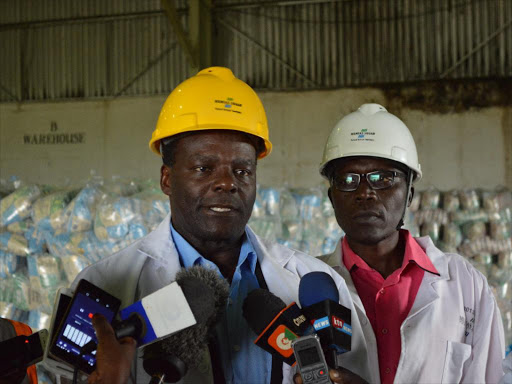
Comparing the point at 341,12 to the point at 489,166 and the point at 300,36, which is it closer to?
the point at 300,36

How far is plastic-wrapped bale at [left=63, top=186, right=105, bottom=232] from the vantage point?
16.0 feet

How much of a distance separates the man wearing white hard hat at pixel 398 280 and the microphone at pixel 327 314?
0.95 meters

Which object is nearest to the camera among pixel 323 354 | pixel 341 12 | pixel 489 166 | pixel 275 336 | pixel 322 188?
pixel 323 354

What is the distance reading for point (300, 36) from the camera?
959 cm

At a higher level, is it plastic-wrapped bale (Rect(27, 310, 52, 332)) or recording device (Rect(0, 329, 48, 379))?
recording device (Rect(0, 329, 48, 379))

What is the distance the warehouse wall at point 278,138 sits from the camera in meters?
8.91

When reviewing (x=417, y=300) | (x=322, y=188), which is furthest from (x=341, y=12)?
(x=417, y=300)

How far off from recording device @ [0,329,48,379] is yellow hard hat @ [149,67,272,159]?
97 cm

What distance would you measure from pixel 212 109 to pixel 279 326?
0.98 meters

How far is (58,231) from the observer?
500cm

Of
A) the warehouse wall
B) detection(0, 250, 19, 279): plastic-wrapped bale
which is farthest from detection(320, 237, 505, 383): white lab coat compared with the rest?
the warehouse wall

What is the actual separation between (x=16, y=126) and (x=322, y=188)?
6.71 metres

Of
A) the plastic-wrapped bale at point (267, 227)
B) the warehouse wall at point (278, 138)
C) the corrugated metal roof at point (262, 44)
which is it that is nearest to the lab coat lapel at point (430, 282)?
the plastic-wrapped bale at point (267, 227)

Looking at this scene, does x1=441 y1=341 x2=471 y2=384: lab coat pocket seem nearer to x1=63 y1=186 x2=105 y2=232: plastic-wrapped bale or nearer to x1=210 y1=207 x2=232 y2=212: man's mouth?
x1=210 y1=207 x2=232 y2=212: man's mouth
